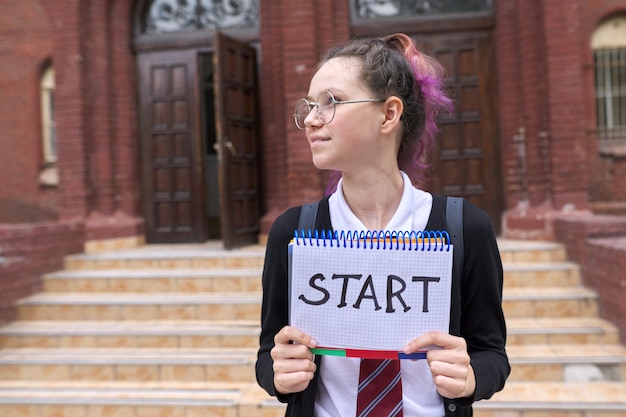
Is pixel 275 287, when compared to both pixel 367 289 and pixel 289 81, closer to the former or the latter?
pixel 367 289

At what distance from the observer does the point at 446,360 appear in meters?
1.10

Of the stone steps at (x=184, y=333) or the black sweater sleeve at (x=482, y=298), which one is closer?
the black sweater sleeve at (x=482, y=298)

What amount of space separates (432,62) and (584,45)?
285 inches

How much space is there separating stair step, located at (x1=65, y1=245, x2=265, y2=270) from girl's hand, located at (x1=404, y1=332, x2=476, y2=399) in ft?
15.8

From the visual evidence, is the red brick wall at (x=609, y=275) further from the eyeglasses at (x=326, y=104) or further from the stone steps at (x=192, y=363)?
the eyeglasses at (x=326, y=104)

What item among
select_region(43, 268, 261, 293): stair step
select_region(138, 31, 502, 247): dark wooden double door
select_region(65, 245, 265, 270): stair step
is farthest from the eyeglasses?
select_region(138, 31, 502, 247): dark wooden double door

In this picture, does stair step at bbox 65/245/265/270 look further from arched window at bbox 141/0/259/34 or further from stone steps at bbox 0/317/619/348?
arched window at bbox 141/0/259/34

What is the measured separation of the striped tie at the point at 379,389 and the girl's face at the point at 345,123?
0.46m

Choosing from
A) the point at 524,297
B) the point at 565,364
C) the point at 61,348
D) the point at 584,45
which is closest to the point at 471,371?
the point at 565,364

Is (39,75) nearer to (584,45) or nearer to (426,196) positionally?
(584,45)

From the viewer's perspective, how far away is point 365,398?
1.23 meters

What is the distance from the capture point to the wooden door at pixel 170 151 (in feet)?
25.5

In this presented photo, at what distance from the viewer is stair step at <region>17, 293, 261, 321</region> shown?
524 centimetres

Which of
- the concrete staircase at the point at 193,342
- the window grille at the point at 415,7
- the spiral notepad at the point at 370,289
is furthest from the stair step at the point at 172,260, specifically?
the spiral notepad at the point at 370,289
